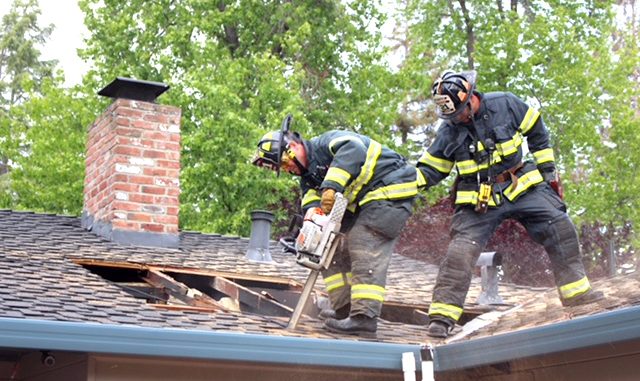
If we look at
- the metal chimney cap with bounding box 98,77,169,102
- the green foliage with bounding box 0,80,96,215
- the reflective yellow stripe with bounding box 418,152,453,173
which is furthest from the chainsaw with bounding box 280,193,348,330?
the green foliage with bounding box 0,80,96,215

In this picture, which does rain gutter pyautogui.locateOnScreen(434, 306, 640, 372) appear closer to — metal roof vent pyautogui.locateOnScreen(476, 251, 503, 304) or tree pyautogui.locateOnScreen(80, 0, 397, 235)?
metal roof vent pyautogui.locateOnScreen(476, 251, 503, 304)

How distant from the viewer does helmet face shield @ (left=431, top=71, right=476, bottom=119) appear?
7.57m

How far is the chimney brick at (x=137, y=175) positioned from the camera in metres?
10.3

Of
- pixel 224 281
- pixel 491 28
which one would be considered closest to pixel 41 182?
Answer: pixel 491 28

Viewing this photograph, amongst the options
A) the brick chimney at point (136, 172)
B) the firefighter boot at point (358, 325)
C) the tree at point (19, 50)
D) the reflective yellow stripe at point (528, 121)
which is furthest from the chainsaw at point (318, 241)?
the tree at point (19, 50)

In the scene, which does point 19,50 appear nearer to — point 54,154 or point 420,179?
point 54,154

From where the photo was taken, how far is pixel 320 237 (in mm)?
7398

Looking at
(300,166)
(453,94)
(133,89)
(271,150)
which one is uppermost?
(133,89)

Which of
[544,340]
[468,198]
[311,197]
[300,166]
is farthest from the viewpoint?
[311,197]

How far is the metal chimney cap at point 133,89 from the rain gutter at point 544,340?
17.7 feet

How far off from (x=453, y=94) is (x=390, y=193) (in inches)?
32.3

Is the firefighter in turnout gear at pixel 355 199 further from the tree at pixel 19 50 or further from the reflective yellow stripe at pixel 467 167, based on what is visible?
the tree at pixel 19 50

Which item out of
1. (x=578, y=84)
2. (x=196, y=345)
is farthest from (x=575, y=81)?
(x=196, y=345)

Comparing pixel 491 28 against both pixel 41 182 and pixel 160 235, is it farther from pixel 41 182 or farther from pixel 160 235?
pixel 160 235
